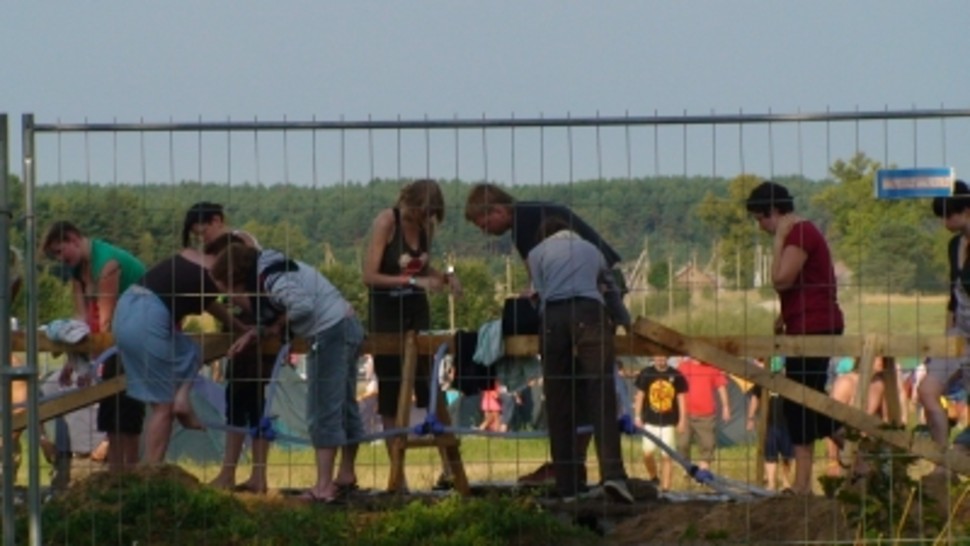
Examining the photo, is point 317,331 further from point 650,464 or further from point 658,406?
point 658,406

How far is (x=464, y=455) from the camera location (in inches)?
453

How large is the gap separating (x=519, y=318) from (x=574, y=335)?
0.27 metres

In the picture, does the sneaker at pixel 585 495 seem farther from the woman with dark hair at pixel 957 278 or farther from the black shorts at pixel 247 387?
the woman with dark hair at pixel 957 278

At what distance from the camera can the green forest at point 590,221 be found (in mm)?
10102

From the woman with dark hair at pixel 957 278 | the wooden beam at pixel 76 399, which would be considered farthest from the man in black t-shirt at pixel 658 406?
the wooden beam at pixel 76 399

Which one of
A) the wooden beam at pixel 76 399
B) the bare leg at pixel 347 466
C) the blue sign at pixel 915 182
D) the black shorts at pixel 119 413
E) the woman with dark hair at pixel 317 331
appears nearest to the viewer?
the blue sign at pixel 915 182

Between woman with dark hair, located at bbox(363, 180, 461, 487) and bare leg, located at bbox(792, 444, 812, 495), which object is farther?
bare leg, located at bbox(792, 444, 812, 495)

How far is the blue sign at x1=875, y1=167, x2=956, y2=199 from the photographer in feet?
32.4

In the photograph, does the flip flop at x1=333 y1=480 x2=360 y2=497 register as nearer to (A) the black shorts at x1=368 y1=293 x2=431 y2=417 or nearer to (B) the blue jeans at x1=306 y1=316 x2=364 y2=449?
(B) the blue jeans at x1=306 y1=316 x2=364 y2=449

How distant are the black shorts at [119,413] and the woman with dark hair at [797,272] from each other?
2.95m

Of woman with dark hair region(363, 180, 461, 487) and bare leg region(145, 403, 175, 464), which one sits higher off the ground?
woman with dark hair region(363, 180, 461, 487)

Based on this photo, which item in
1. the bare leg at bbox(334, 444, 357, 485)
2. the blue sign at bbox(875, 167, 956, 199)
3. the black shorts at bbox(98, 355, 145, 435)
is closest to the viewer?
the blue sign at bbox(875, 167, 956, 199)

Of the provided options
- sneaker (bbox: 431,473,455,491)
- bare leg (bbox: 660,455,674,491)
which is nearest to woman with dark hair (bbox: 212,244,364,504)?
sneaker (bbox: 431,473,455,491)

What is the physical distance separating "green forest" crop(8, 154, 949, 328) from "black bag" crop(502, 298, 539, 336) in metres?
0.14
